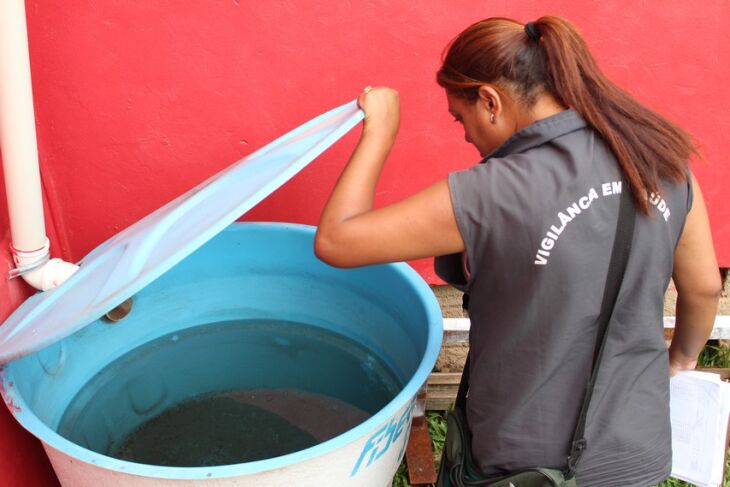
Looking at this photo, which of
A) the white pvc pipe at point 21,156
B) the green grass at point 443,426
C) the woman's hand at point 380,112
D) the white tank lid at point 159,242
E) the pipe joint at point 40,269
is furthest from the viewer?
the green grass at point 443,426

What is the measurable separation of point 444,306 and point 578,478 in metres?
1.37

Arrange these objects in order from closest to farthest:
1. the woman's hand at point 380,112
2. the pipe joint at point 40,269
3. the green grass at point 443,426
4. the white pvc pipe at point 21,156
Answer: the woman's hand at point 380,112 < the white pvc pipe at point 21,156 < the pipe joint at point 40,269 < the green grass at point 443,426

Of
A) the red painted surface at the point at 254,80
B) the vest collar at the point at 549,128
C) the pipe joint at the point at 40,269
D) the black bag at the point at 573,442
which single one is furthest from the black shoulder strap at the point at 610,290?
the pipe joint at the point at 40,269

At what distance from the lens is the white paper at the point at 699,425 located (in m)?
1.93

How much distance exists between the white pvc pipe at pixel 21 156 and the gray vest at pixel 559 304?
114 cm

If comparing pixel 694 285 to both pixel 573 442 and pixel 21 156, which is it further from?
pixel 21 156

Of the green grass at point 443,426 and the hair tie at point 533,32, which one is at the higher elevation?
the hair tie at point 533,32

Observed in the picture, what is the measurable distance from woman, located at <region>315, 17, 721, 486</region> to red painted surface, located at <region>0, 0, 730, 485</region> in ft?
2.49

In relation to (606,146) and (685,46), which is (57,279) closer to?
(606,146)

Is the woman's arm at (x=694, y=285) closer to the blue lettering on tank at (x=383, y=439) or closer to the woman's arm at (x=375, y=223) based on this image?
the woman's arm at (x=375, y=223)

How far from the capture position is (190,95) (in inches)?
95.5

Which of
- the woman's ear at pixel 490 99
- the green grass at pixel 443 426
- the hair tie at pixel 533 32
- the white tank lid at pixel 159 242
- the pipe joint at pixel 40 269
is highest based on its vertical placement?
the hair tie at pixel 533 32

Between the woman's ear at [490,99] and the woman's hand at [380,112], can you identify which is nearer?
the woman's ear at [490,99]

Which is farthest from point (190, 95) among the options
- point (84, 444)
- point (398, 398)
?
point (398, 398)
